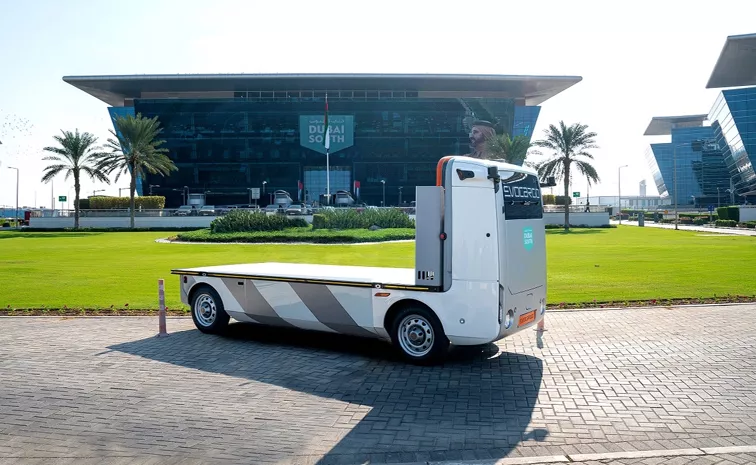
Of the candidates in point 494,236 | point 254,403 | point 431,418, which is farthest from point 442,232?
point 254,403

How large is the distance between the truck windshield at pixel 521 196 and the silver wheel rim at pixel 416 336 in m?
1.73

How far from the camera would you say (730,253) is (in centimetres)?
2609

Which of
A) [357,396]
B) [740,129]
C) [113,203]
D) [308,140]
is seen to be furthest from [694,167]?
[357,396]

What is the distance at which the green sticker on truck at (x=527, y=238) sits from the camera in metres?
8.28

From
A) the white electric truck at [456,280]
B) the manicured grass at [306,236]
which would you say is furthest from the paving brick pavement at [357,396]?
the manicured grass at [306,236]

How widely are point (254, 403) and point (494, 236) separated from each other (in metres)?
3.34

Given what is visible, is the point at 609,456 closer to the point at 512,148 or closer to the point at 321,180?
the point at 512,148

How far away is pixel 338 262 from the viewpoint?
23.2 metres

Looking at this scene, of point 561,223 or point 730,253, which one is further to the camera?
point 561,223

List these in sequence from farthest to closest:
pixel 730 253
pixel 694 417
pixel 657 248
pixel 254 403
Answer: pixel 657 248
pixel 730 253
pixel 254 403
pixel 694 417

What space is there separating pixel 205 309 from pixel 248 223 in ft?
104

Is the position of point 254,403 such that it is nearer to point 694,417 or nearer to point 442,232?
point 442,232

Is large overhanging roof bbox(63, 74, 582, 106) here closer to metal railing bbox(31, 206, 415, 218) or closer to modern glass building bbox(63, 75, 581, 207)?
modern glass building bbox(63, 75, 581, 207)

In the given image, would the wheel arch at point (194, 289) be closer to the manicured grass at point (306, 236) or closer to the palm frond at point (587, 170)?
the manicured grass at point (306, 236)
